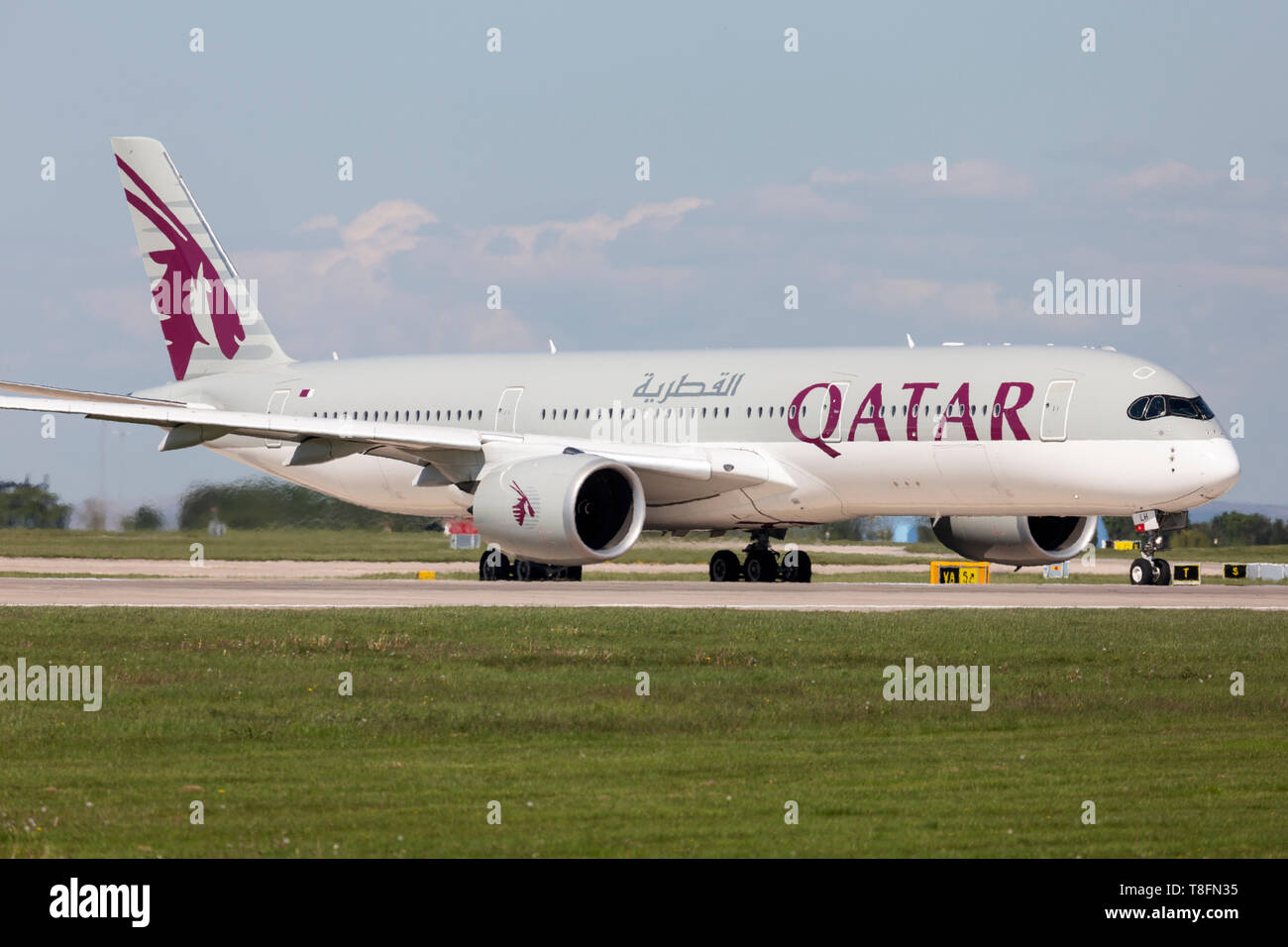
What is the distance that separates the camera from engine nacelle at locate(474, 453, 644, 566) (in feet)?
97.8

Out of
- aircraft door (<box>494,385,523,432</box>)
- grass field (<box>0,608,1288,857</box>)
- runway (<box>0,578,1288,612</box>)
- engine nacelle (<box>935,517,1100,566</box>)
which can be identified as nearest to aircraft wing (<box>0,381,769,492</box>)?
runway (<box>0,578,1288,612</box>)

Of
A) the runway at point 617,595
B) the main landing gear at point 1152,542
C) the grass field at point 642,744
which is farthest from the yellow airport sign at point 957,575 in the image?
the grass field at point 642,744

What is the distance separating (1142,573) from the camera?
32250 mm

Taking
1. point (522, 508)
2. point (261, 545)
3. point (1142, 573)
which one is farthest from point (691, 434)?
point (261, 545)

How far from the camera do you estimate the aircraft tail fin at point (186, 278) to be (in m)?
40.8

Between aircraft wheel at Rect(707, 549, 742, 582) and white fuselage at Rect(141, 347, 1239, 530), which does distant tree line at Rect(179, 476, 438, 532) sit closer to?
white fuselage at Rect(141, 347, 1239, 530)

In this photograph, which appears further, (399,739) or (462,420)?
(462,420)

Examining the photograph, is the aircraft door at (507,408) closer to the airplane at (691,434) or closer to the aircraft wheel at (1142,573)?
the airplane at (691,434)

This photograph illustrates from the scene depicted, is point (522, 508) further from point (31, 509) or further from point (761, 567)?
point (31, 509)

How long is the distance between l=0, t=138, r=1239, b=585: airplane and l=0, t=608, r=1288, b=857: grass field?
876 centimetres

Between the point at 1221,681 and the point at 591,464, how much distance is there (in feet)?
49.9
